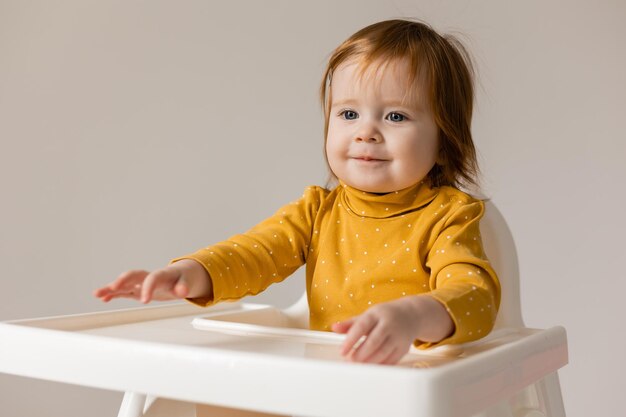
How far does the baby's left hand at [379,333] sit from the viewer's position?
628mm

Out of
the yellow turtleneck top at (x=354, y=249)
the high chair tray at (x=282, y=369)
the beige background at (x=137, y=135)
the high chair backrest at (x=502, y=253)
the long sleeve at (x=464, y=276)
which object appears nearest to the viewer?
the high chair tray at (x=282, y=369)

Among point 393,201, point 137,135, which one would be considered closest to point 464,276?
point 393,201

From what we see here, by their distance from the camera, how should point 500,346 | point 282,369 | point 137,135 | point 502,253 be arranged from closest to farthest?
point 282,369 < point 500,346 < point 502,253 < point 137,135

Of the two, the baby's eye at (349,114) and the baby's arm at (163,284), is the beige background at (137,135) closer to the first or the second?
the baby's eye at (349,114)

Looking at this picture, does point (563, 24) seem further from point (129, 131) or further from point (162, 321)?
point (162, 321)

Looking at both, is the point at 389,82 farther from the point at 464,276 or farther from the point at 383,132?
the point at 464,276

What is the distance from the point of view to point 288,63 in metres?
1.82

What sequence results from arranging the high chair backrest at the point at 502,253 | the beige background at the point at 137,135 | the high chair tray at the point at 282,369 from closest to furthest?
the high chair tray at the point at 282,369 → the high chair backrest at the point at 502,253 → the beige background at the point at 137,135

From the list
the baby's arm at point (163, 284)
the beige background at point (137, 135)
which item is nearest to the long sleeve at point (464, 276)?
the baby's arm at point (163, 284)

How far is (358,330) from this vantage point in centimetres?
63

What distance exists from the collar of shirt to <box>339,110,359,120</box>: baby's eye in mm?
83

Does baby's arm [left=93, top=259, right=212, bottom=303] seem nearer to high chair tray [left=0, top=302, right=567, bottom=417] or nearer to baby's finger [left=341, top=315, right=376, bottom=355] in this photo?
high chair tray [left=0, top=302, right=567, bottom=417]

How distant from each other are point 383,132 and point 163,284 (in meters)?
0.29

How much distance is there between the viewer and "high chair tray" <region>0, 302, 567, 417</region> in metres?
0.59
